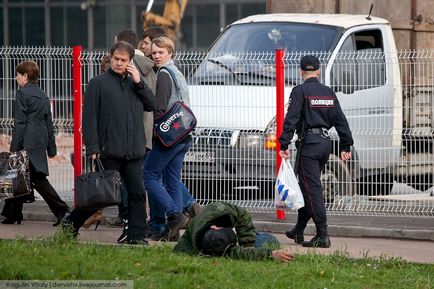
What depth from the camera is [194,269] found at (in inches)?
394

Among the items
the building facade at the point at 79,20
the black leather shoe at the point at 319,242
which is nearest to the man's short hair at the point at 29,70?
the black leather shoe at the point at 319,242

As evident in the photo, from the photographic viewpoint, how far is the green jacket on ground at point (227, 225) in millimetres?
10711

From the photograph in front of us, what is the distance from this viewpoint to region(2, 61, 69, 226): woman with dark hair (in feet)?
46.3

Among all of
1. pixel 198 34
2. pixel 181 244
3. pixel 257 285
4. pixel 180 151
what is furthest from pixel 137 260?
pixel 198 34

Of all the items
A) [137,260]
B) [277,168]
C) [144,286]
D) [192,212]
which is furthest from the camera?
[277,168]

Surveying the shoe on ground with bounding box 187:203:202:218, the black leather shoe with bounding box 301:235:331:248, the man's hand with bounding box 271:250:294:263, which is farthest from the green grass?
the shoe on ground with bounding box 187:203:202:218

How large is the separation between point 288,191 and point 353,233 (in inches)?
56.7

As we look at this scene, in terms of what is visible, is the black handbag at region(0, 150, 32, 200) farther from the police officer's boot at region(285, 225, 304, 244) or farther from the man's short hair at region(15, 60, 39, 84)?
the police officer's boot at region(285, 225, 304, 244)

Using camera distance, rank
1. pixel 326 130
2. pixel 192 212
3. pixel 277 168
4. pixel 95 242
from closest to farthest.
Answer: pixel 95 242 → pixel 326 130 → pixel 192 212 → pixel 277 168

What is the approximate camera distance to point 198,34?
3562cm

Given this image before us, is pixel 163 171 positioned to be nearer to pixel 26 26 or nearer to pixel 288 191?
pixel 288 191

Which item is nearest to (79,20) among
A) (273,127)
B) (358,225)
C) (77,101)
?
(77,101)

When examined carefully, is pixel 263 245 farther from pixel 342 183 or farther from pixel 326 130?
pixel 342 183

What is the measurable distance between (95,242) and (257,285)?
8.83ft
